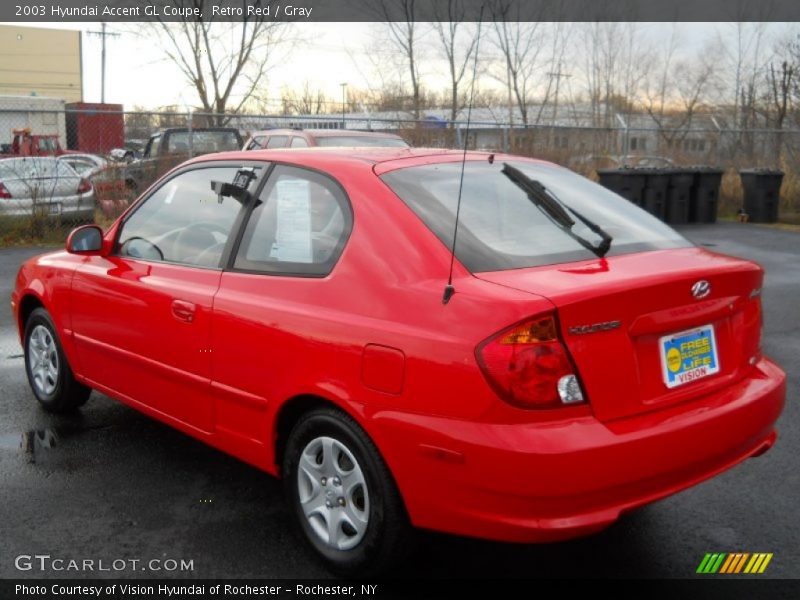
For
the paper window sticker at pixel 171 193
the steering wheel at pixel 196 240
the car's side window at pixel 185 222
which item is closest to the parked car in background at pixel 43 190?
the car's side window at pixel 185 222

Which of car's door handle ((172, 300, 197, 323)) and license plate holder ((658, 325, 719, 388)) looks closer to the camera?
license plate holder ((658, 325, 719, 388))

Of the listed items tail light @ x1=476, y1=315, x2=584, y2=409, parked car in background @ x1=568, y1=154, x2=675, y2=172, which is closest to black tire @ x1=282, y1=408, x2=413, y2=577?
tail light @ x1=476, y1=315, x2=584, y2=409

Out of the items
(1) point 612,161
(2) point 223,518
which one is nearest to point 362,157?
(2) point 223,518

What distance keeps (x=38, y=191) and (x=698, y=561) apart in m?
12.6

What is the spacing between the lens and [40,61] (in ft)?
208

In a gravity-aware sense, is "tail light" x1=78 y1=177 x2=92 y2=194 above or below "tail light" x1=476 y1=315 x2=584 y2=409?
above

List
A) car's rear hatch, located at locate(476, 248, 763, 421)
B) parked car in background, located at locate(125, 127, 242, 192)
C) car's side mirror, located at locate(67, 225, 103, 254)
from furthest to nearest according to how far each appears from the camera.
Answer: parked car in background, located at locate(125, 127, 242, 192), car's side mirror, located at locate(67, 225, 103, 254), car's rear hatch, located at locate(476, 248, 763, 421)

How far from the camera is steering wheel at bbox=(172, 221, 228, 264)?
3.98 m

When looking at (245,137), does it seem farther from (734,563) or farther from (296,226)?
(734,563)

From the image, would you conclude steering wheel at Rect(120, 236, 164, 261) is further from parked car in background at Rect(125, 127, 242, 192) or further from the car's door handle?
parked car in background at Rect(125, 127, 242, 192)

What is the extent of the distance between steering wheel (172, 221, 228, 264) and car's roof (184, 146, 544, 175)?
1.16 feet

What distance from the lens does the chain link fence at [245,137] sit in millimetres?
13633

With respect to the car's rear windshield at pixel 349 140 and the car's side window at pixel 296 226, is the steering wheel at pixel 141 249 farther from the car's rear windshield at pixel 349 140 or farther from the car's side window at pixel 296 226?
the car's rear windshield at pixel 349 140

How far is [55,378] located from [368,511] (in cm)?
287
